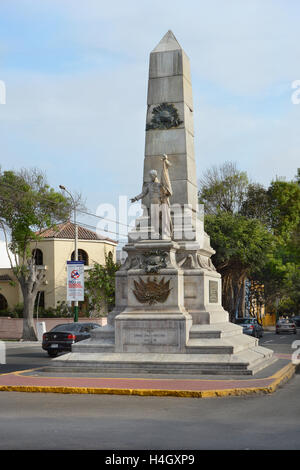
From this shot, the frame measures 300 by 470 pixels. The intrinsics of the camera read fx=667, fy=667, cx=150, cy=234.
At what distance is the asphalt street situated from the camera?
321 inches

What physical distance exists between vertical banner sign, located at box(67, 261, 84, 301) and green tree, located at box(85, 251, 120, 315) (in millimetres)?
11245

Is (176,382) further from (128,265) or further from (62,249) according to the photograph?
(62,249)

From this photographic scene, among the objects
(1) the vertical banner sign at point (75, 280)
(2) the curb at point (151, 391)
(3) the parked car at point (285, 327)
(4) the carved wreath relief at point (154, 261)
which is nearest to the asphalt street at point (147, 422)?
(2) the curb at point (151, 391)

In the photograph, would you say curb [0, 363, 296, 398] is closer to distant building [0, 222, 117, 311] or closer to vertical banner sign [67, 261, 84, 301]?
vertical banner sign [67, 261, 84, 301]

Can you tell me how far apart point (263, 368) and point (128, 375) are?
3613 mm

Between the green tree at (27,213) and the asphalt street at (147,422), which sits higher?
the green tree at (27,213)

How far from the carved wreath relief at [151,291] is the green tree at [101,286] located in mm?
28185

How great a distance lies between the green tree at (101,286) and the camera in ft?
149

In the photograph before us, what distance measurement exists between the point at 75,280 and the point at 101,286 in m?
11.8

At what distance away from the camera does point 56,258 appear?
4819 cm

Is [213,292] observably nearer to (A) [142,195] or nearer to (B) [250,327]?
(A) [142,195]

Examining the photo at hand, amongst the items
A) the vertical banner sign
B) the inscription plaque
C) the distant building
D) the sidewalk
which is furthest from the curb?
the distant building

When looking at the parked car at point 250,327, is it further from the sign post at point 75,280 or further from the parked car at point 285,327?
the parked car at point 285,327

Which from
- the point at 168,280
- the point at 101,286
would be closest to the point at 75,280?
the point at 101,286
